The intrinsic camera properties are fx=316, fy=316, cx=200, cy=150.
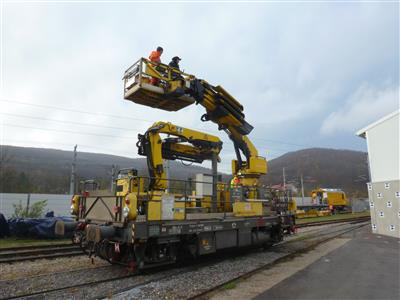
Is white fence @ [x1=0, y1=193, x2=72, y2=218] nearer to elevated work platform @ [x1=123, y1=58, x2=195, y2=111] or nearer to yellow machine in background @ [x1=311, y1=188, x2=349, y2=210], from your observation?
elevated work platform @ [x1=123, y1=58, x2=195, y2=111]

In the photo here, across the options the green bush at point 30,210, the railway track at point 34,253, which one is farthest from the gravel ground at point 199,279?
the green bush at point 30,210

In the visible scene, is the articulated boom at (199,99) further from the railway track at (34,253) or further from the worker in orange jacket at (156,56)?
the railway track at (34,253)

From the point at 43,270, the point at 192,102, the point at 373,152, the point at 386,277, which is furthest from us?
the point at 373,152

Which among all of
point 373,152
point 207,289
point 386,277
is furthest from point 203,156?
point 373,152

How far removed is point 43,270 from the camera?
27.2 feet

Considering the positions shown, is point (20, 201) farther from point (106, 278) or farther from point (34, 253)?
point (106, 278)

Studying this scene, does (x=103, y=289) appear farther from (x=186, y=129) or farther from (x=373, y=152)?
(x=373, y=152)

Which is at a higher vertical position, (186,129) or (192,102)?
(192,102)

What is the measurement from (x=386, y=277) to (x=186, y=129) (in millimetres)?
6748

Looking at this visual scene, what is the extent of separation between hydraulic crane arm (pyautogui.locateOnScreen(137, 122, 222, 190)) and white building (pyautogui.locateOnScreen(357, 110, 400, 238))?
10.4 m

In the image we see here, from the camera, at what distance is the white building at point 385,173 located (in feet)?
52.3

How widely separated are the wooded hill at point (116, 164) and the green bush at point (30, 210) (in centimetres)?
1077

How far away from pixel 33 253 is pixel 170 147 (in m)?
5.70

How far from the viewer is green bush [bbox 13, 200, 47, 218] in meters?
18.5
